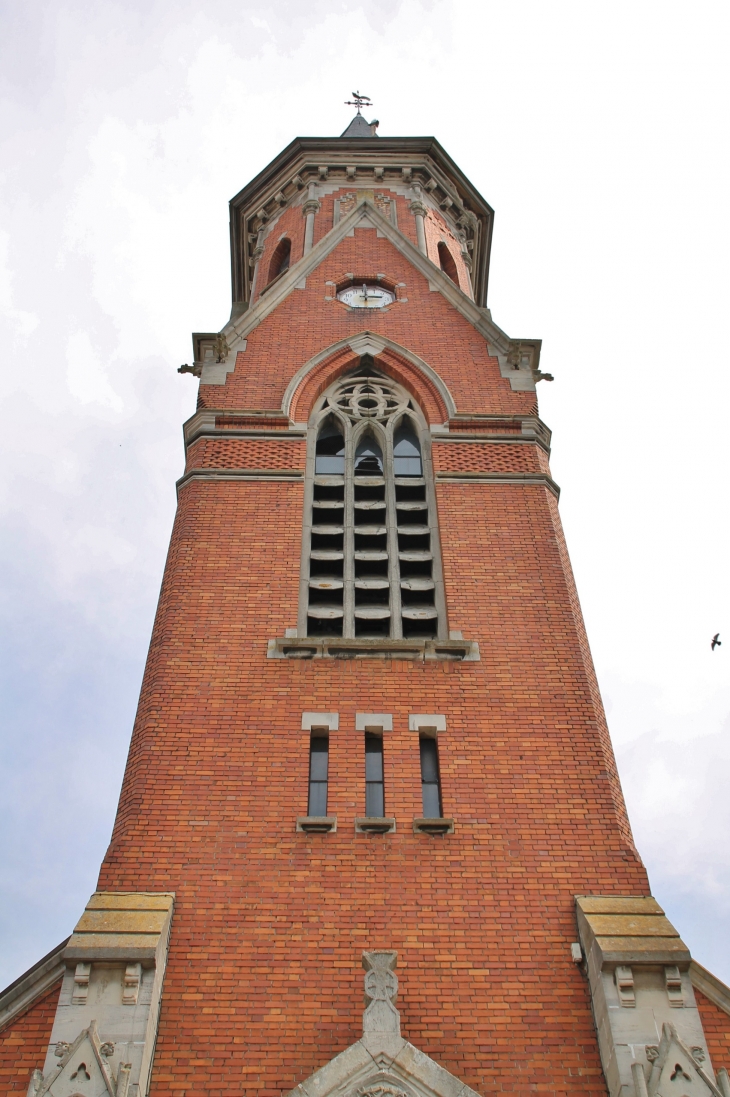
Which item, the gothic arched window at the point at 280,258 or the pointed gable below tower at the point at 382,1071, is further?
the gothic arched window at the point at 280,258

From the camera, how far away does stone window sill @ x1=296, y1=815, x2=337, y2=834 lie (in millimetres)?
10992

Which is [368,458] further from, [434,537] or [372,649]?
[372,649]

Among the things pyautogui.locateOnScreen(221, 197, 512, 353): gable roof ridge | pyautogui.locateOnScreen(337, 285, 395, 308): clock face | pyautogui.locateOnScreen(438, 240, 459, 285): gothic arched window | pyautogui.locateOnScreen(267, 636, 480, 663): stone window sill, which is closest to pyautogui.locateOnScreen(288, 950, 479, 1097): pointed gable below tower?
pyautogui.locateOnScreen(267, 636, 480, 663): stone window sill

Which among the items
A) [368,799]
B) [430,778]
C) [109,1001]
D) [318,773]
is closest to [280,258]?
[318,773]

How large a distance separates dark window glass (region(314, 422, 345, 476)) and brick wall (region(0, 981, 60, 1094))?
868 centimetres

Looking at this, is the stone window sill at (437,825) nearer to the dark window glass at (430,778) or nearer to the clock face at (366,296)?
the dark window glass at (430,778)

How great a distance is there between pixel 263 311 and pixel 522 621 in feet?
28.2

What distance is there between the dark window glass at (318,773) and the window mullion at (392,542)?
170cm

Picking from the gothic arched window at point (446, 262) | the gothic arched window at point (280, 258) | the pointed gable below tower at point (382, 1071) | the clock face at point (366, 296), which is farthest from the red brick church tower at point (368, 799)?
the gothic arched window at point (280, 258)

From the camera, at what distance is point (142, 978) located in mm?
9359

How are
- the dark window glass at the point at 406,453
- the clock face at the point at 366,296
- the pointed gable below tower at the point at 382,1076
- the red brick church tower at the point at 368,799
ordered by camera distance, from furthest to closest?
the clock face at the point at 366,296, the dark window glass at the point at 406,453, the red brick church tower at the point at 368,799, the pointed gable below tower at the point at 382,1076

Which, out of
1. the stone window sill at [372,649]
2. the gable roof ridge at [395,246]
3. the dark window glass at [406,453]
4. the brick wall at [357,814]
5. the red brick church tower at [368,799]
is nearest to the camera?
the red brick church tower at [368,799]

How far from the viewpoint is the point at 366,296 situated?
20.1m

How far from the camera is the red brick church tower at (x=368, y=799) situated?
9219mm
